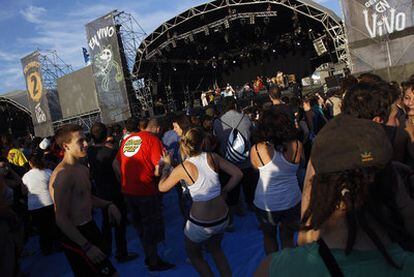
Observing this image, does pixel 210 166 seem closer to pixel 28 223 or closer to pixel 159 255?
pixel 159 255

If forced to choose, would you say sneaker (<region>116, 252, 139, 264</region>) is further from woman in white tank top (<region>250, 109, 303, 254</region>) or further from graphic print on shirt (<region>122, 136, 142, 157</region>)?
woman in white tank top (<region>250, 109, 303, 254</region>)

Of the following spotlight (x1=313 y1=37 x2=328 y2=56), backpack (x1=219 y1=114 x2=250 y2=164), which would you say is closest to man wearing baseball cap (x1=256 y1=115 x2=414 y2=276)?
backpack (x1=219 y1=114 x2=250 y2=164)

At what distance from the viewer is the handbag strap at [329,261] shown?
1.02 m

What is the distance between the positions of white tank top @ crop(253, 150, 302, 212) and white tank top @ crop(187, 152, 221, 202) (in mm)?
425

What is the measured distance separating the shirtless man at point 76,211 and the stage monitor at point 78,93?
66.7ft

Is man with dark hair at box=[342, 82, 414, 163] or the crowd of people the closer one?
the crowd of people

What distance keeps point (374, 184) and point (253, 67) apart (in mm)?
24890

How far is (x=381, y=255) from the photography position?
3.42 ft

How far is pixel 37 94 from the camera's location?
23.3m

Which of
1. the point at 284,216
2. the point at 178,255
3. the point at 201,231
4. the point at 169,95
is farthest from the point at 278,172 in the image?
A: the point at 169,95

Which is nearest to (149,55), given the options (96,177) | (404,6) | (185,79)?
(185,79)

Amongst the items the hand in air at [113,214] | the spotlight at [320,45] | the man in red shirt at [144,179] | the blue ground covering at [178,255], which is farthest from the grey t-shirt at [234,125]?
the spotlight at [320,45]

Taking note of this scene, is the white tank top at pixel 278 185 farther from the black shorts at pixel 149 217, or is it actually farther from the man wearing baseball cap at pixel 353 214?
the man wearing baseball cap at pixel 353 214

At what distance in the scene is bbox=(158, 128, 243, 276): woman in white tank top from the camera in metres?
3.07
